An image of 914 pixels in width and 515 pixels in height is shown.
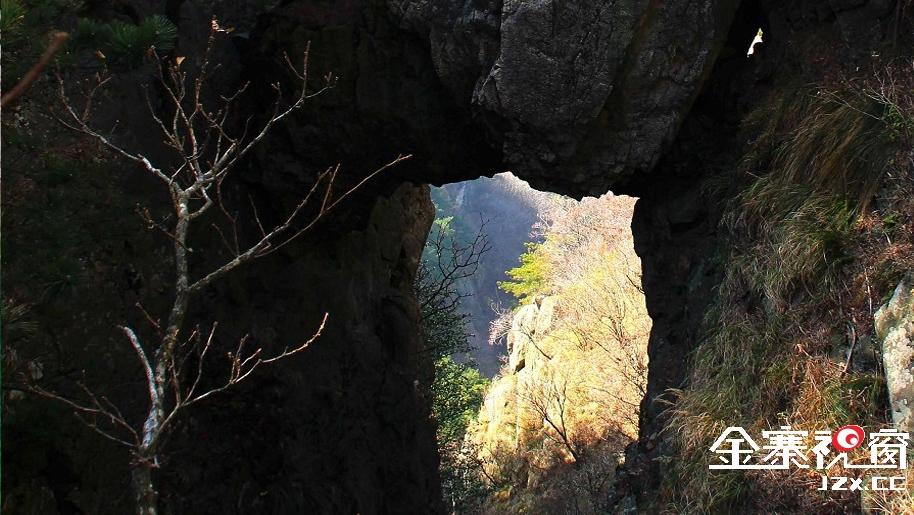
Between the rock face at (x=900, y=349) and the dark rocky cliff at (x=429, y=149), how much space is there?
1684 millimetres

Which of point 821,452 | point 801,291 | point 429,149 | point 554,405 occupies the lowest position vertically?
point 821,452

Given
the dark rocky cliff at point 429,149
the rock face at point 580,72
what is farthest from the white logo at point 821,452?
the rock face at point 580,72

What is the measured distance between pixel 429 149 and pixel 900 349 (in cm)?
432

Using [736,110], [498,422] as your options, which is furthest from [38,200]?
[498,422]

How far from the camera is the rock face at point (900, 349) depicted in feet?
11.2

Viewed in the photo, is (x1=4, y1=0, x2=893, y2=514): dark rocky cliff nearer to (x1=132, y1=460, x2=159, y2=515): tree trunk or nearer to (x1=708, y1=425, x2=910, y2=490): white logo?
→ (x1=708, y1=425, x2=910, y2=490): white logo

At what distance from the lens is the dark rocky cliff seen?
5.29 m

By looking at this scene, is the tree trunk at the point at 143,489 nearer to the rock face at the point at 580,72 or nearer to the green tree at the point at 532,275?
the rock face at the point at 580,72

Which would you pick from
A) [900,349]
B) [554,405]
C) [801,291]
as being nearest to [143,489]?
[900,349]

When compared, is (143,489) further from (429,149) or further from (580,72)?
(429,149)

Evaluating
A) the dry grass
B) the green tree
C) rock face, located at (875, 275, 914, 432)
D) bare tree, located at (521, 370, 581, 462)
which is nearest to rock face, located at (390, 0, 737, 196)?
the dry grass

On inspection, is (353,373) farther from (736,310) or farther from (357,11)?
(736,310)

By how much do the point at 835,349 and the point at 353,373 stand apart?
5381mm

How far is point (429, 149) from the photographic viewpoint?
268 inches
